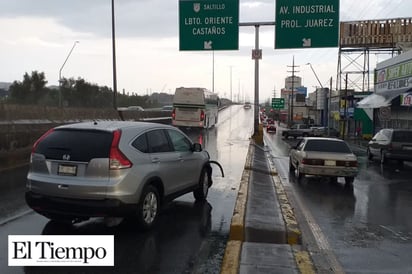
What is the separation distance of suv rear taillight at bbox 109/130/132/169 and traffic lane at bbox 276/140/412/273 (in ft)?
10.6

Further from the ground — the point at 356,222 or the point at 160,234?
the point at 160,234

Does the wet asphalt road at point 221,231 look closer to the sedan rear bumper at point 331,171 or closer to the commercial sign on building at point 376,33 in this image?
the sedan rear bumper at point 331,171

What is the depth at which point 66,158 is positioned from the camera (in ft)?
22.0

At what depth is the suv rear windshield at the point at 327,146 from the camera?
14.9 meters

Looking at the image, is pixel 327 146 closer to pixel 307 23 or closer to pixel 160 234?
pixel 160 234

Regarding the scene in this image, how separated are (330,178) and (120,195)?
10.3 meters

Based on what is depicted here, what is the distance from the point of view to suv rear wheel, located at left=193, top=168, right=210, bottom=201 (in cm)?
966

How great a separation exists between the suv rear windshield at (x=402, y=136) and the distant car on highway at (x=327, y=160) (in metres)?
6.93

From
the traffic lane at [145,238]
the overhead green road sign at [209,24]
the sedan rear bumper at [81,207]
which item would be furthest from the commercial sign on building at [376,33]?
the sedan rear bumper at [81,207]

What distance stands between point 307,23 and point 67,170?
785 inches

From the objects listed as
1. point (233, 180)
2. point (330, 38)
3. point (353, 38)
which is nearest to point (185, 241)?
point (233, 180)

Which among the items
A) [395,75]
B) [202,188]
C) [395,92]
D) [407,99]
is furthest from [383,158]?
[395,75]

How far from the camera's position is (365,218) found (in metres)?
9.20

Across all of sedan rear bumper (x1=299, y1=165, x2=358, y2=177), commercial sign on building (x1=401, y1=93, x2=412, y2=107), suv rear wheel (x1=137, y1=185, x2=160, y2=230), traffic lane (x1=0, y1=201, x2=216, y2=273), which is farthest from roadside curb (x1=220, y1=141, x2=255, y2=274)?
commercial sign on building (x1=401, y1=93, x2=412, y2=107)
